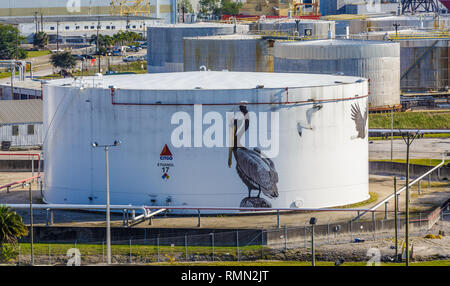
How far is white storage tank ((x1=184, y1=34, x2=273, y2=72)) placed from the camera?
9138 cm

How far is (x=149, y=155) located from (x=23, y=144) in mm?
28115

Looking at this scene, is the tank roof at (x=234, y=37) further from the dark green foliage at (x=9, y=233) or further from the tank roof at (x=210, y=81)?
the dark green foliage at (x=9, y=233)

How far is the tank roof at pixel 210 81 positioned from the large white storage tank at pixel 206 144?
0.41m

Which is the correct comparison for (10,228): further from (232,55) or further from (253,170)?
(232,55)

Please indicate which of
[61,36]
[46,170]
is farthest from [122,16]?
[46,170]

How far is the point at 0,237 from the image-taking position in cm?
4347

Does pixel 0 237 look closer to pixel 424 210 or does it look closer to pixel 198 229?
pixel 198 229

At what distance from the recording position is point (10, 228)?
43594 mm

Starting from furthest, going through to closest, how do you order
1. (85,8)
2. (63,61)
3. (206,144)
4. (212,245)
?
(85,8), (63,61), (206,144), (212,245)

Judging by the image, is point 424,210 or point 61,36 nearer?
point 424,210

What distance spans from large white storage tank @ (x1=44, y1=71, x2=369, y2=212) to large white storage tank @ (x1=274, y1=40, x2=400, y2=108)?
29.9 meters

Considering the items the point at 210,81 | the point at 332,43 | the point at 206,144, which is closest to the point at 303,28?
the point at 332,43

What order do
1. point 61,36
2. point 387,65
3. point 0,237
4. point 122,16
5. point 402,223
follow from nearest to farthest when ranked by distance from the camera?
point 0,237 → point 402,223 → point 387,65 → point 61,36 → point 122,16

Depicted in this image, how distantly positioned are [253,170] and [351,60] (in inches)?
1327
